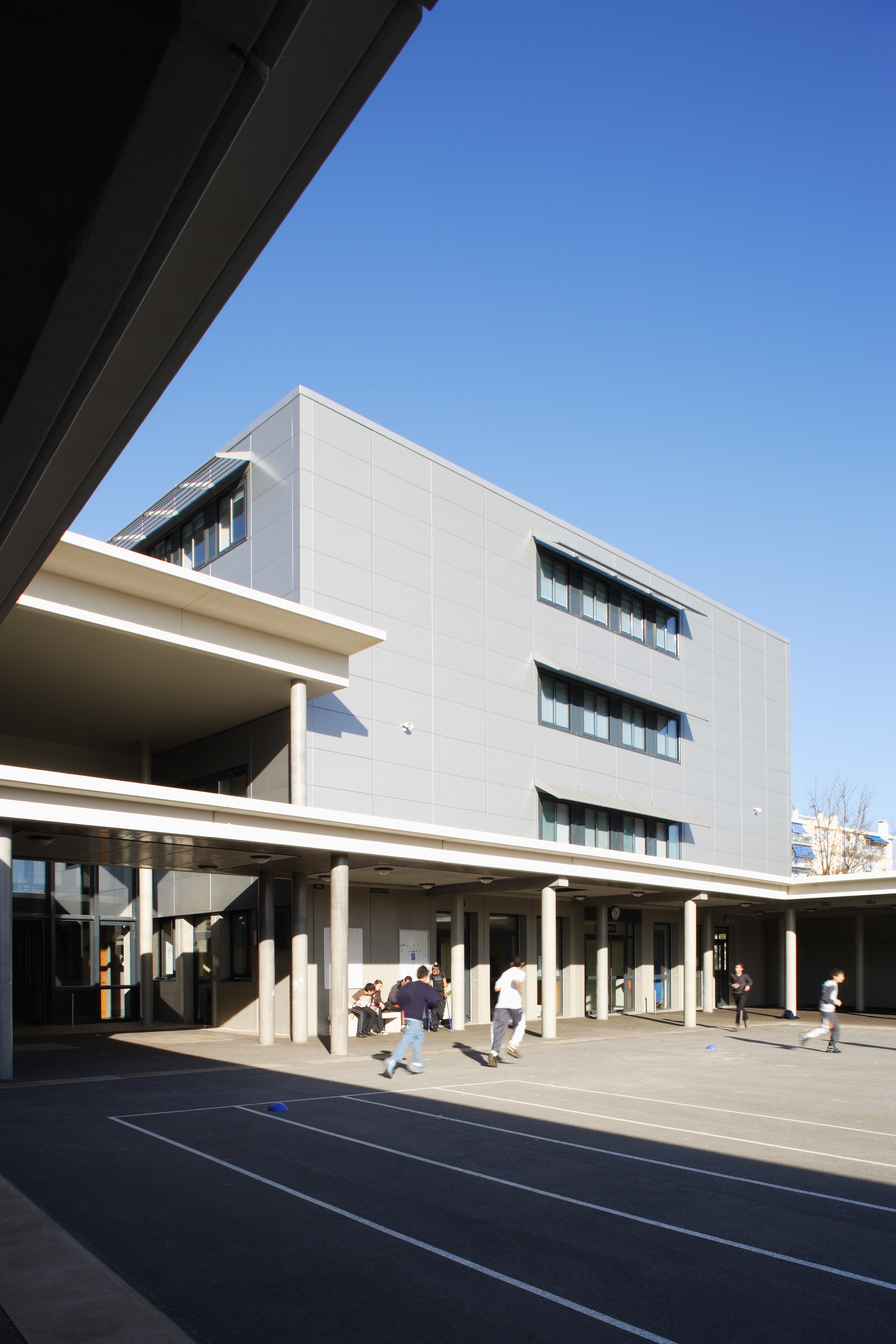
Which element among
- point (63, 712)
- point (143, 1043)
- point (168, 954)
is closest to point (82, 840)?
point (143, 1043)

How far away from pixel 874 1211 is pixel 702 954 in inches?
1254

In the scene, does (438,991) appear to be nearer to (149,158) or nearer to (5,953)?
(5,953)

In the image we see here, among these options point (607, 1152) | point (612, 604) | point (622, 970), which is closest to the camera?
point (607, 1152)

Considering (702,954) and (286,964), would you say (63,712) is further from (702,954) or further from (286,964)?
(702,954)

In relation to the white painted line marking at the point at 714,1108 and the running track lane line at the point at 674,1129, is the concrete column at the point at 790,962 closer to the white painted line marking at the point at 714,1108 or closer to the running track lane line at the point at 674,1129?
the white painted line marking at the point at 714,1108

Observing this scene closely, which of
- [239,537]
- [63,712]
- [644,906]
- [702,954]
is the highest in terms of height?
[239,537]

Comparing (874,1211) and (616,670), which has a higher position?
(616,670)

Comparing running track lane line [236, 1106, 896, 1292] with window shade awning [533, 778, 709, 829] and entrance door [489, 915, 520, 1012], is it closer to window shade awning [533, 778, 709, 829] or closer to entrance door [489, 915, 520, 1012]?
entrance door [489, 915, 520, 1012]

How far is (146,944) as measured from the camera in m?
28.0

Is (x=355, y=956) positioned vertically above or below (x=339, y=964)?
below

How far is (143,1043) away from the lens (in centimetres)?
2227

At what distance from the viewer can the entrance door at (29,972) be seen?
96.9ft

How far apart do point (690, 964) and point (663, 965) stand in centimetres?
848

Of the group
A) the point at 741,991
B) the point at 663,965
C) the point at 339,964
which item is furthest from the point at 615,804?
the point at 339,964
